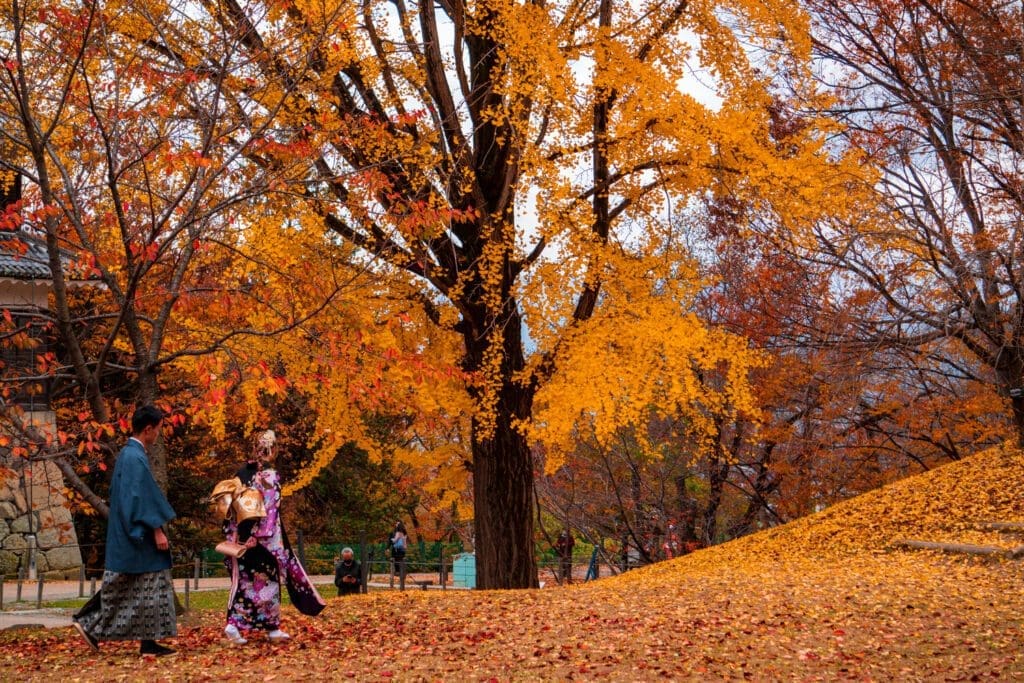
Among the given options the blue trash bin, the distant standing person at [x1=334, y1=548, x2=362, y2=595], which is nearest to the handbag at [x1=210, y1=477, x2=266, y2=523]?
the distant standing person at [x1=334, y1=548, x2=362, y2=595]

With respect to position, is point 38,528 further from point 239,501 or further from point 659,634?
point 659,634

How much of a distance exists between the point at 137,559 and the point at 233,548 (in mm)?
909

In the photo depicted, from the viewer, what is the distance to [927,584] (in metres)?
10.7

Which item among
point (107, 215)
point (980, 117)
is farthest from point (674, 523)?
point (107, 215)

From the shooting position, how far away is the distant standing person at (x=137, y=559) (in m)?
6.98

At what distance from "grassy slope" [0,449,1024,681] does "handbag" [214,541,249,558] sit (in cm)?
69

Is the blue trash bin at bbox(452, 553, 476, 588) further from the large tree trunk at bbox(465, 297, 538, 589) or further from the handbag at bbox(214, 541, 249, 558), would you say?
the handbag at bbox(214, 541, 249, 558)

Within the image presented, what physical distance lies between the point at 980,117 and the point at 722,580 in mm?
6888

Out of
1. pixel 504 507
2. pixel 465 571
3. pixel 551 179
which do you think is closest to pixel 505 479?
pixel 504 507

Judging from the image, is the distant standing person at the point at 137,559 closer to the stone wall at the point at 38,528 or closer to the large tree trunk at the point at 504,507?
the large tree trunk at the point at 504,507

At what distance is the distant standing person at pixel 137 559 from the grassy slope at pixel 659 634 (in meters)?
0.21

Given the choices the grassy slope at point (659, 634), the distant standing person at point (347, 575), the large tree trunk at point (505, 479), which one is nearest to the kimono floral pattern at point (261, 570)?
the grassy slope at point (659, 634)

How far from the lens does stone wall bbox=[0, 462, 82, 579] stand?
19500 mm

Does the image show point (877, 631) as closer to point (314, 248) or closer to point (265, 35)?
point (314, 248)
